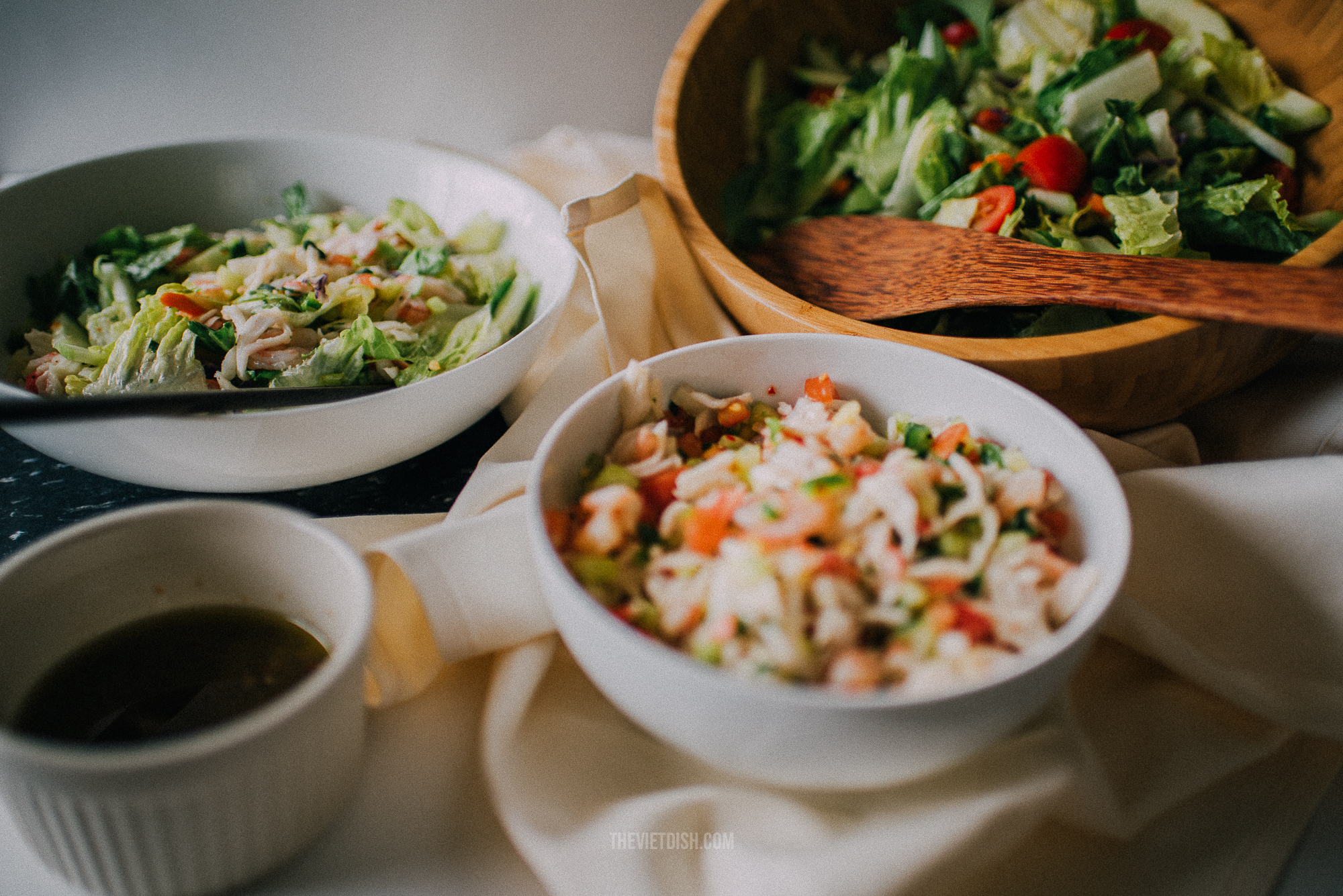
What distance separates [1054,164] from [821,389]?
2.84 feet

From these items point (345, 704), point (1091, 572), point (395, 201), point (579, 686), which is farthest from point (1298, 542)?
point (395, 201)

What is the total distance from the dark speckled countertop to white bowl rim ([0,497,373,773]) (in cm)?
38

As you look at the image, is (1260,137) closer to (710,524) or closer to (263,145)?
(710,524)

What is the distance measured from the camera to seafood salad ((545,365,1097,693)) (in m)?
0.81

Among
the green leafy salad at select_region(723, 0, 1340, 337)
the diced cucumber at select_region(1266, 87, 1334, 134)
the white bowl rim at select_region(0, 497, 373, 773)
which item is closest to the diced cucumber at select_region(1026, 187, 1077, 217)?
the green leafy salad at select_region(723, 0, 1340, 337)

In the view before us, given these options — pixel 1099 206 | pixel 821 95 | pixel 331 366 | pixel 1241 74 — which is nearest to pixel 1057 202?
pixel 1099 206

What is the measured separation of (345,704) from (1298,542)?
3.76 feet

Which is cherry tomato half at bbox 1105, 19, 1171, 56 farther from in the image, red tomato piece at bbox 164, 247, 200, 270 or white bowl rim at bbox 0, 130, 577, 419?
red tomato piece at bbox 164, 247, 200, 270

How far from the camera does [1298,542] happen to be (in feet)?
3.58

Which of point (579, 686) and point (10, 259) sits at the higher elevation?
point (10, 259)

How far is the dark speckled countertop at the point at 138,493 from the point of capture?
4.15 ft

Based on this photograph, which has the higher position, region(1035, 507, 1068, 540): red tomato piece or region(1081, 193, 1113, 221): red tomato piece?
region(1081, 193, 1113, 221): red tomato piece

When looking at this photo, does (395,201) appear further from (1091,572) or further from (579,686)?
(1091,572)

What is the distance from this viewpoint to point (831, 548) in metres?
0.91
